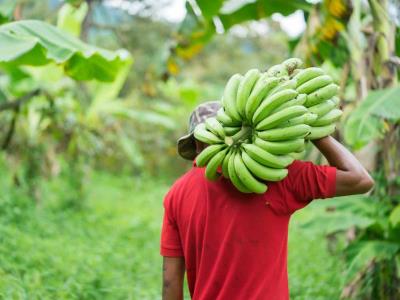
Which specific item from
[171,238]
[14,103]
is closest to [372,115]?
[171,238]

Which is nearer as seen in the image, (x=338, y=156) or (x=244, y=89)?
(x=244, y=89)

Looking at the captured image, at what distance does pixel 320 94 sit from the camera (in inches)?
84.1

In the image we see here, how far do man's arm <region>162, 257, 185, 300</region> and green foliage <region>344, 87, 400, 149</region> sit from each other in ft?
4.97

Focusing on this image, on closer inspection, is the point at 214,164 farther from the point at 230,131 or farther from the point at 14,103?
the point at 14,103

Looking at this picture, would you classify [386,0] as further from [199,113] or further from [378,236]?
[199,113]

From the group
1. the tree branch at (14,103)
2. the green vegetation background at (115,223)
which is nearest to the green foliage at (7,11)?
the tree branch at (14,103)

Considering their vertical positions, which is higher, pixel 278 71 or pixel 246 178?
pixel 278 71

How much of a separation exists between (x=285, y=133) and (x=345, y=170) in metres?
0.36

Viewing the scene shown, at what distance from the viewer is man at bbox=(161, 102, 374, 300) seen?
2.13m

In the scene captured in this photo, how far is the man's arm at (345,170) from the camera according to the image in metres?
2.19

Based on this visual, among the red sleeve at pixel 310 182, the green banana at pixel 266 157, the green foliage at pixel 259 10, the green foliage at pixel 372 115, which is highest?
the green banana at pixel 266 157

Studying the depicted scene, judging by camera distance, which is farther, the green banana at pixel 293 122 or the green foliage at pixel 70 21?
the green foliage at pixel 70 21

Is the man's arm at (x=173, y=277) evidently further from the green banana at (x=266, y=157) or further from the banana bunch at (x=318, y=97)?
the banana bunch at (x=318, y=97)

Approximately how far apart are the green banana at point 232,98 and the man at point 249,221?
0.27 metres
